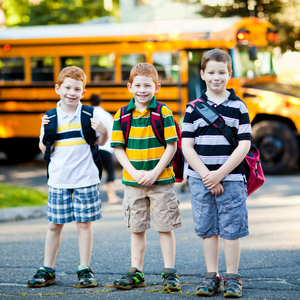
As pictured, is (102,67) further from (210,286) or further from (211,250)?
(210,286)

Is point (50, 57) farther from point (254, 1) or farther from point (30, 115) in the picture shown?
A: point (254, 1)

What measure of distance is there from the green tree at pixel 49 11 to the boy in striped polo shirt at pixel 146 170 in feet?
79.2

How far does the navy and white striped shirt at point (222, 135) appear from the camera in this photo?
3113 millimetres

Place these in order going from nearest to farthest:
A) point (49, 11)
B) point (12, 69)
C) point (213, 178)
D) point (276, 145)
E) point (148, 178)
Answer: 1. point (213, 178)
2. point (148, 178)
3. point (276, 145)
4. point (12, 69)
5. point (49, 11)

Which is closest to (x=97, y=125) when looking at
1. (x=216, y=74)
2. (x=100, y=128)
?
(x=100, y=128)

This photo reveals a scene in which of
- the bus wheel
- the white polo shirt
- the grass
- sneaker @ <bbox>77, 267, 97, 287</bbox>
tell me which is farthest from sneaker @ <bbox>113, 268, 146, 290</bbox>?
the bus wheel

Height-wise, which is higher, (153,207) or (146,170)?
(146,170)

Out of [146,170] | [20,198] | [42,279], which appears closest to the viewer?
[146,170]

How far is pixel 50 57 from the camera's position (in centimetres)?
1070

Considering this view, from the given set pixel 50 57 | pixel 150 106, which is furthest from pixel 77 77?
pixel 50 57

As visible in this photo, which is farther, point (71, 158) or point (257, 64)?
point (257, 64)

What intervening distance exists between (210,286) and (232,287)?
14 cm

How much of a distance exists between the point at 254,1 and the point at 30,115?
8.90 m

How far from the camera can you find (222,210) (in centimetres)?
312
